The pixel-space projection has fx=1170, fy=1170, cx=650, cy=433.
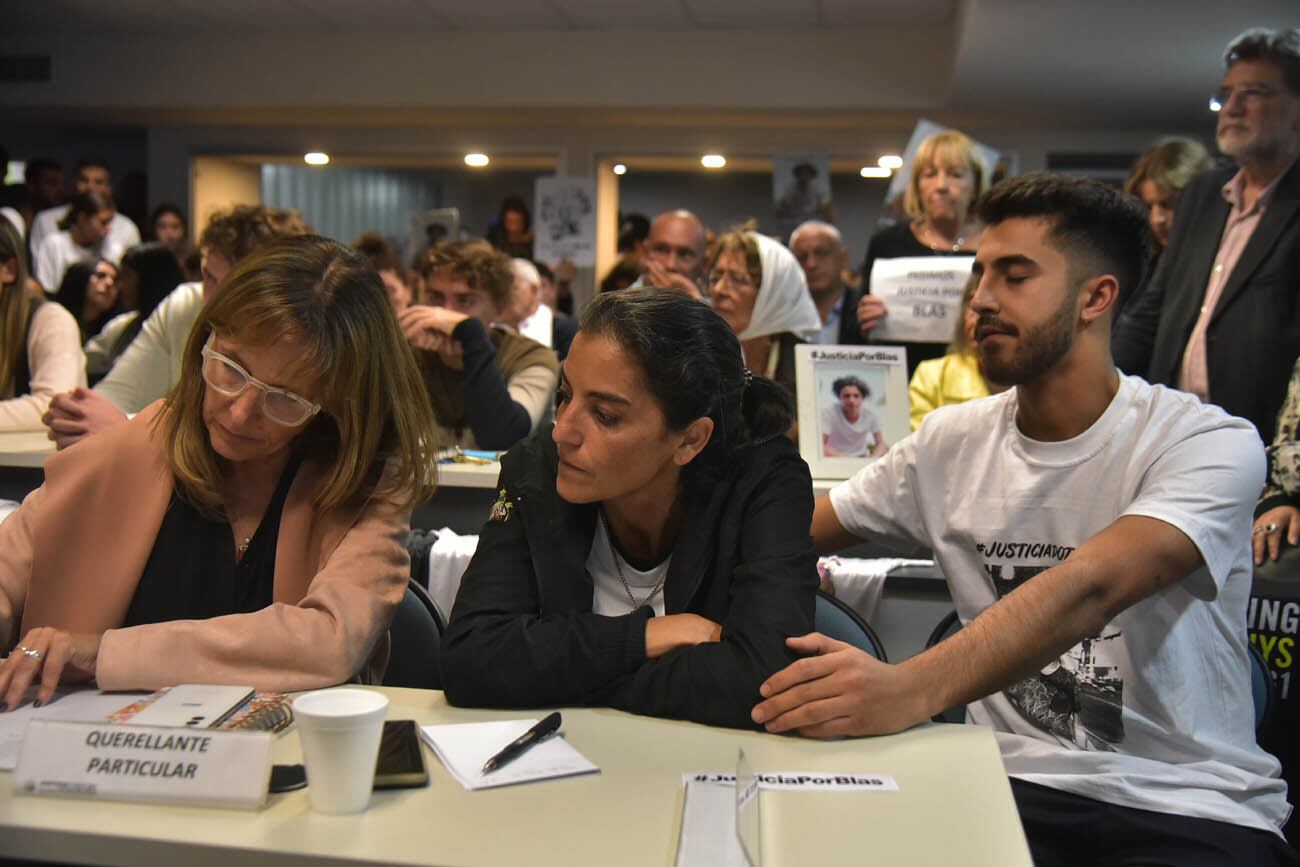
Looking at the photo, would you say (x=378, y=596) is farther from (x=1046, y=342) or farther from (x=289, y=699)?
(x=1046, y=342)

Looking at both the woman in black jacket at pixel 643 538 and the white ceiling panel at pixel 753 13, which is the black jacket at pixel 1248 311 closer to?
the woman in black jacket at pixel 643 538

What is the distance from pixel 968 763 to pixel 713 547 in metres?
0.50

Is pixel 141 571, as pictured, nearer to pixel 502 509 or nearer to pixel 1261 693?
pixel 502 509

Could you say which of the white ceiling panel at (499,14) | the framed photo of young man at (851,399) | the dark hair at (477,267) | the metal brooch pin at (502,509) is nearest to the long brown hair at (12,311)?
the dark hair at (477,267)

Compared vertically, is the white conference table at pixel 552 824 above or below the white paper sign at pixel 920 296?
below

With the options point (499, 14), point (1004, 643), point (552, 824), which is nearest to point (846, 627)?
point (1004, 643)

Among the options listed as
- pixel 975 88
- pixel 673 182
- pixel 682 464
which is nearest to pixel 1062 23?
pixel 975 88

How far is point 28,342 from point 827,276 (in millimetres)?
2571

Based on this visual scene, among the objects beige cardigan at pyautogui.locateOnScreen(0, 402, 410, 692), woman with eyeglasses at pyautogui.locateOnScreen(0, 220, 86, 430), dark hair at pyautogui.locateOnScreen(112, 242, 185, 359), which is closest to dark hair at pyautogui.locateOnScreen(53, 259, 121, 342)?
dark hair at pyautogui.locateOnScreen(112, 242, 185, 359)

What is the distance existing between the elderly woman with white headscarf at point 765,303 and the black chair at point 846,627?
1650mm

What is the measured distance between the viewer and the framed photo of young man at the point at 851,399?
2.85 m

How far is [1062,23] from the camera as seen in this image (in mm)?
5648

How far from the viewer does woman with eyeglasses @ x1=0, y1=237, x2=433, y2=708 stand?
1.66 metres

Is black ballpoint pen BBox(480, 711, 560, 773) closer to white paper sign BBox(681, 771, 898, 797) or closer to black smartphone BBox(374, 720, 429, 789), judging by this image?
black smartphone BBox(374, 720, 429, 789)
